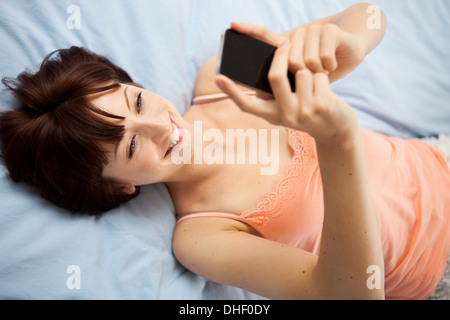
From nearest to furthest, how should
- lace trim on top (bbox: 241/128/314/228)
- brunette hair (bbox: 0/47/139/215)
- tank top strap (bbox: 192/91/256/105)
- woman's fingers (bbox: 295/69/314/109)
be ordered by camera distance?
woman's fingers (bbox: 295/69/314/109), brunette hair (bbox: 0/47/139/215), lace trim on top (bbox: 241/128/314/228), tank top strap (bbox: 192/91/256/105)

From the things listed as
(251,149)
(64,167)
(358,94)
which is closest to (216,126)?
(251,149)

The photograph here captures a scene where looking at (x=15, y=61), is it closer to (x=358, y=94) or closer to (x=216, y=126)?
(x=216, y=126)

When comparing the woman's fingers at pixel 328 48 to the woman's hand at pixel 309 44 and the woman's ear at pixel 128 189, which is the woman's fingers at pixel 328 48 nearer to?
the woman's hand at pixel 309 44

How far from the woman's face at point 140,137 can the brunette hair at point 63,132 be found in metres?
0.02

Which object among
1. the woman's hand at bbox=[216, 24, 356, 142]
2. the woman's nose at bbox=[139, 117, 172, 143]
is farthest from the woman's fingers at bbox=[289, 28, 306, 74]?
the woman's nose at bbox=[139, 117, 172, 143]

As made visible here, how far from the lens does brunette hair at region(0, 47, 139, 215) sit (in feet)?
2.68

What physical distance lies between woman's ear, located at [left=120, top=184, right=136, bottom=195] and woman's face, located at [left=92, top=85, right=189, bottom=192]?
0.03 meters

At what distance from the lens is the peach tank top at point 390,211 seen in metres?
0.94

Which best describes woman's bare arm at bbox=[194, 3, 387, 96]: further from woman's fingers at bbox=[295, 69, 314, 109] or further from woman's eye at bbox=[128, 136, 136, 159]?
woman's eye at bbox=[128, 136, 136, 159]

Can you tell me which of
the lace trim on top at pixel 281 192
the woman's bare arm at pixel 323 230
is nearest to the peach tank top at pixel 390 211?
the lace trim on top at pixel 281 192

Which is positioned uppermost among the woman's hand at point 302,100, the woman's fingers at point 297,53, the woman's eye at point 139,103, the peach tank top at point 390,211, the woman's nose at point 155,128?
the woman's fingers at point 297,53

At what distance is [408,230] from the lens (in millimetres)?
1016

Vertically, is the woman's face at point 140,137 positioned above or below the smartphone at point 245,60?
below
